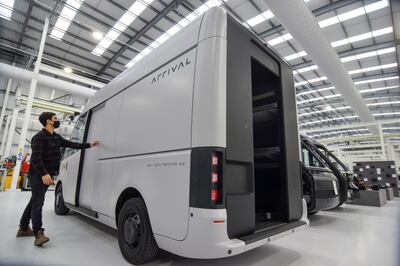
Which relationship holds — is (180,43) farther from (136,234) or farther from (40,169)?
(40,169)

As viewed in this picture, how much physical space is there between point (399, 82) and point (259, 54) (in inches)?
549

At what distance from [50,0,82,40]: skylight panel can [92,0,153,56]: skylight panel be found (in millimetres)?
1402

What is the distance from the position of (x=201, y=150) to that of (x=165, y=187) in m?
0.49

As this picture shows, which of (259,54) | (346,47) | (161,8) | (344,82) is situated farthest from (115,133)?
(346,47)

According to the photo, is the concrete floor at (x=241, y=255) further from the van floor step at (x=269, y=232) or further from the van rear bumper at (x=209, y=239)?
the van rear bumper at (x=209, y=239)

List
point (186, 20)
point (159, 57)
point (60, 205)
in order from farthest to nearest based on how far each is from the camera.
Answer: point (186, 20), point (60, 205), point (159, 57)

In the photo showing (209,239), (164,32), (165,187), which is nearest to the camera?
(209,239)

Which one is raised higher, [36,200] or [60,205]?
[36,200]

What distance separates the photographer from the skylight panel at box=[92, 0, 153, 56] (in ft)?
24.7

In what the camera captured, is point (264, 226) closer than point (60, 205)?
Yes

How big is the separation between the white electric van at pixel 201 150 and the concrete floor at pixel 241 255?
0.32m

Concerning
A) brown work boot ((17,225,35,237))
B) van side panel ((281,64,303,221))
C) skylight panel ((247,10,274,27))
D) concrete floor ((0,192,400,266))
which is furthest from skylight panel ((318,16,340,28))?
brown work boot ((17,225,35,237))

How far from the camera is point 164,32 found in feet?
29.0

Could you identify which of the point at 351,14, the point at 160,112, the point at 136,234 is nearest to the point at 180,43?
the point at 160,112
